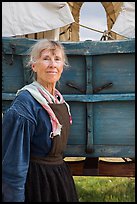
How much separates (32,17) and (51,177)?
1.58 m

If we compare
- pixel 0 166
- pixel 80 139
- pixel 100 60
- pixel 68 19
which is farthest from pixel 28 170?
pixel 68 19

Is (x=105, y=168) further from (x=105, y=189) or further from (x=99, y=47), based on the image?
(x=105, y=189)

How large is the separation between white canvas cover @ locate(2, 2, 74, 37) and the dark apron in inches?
44.3

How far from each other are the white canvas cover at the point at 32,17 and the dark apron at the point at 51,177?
1124mm

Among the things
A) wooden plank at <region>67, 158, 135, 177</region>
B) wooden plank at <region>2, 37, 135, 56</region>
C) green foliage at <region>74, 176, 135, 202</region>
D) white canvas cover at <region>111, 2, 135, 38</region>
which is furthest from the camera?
green foliage at <region>74, 176, 135, 202</region>

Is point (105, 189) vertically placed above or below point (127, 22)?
below

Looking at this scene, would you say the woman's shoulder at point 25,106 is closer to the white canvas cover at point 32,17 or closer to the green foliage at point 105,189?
the white canvas cover at point 32,17

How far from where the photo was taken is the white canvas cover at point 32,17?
3625 mm

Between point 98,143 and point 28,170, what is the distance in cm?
101

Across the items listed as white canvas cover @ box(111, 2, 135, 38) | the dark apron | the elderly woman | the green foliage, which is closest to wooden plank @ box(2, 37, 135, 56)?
white canvas cover @ box(111, 2, 135, 38)

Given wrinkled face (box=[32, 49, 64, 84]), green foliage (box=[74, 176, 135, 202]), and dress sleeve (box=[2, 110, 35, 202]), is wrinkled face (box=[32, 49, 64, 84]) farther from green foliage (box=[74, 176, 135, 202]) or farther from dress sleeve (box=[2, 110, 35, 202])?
green foliage (box=[74, 176, 135, 202])

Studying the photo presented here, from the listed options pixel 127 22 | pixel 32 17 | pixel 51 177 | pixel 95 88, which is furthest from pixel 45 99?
pixel 127 22

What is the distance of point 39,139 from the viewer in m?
2.58

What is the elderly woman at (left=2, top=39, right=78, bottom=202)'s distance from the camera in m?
2.47
